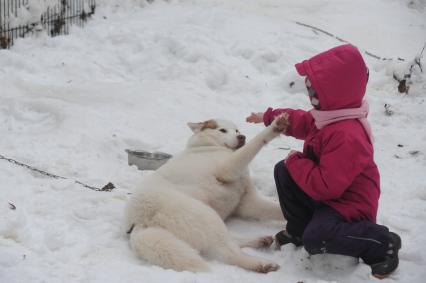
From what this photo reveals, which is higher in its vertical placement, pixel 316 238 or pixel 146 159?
pixel 316 238

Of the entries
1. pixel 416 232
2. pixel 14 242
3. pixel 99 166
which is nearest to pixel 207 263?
pixel 14 242

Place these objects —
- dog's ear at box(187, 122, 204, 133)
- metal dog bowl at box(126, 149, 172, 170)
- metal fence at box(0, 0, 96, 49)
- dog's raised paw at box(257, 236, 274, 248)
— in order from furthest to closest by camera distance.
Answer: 1. metal fence at box(0, 0, 96, 49)
2. metal dog bowl at box(126, 149, 172, 170)
3. dog's ear at box(187, 122, 204, 133)
4. dog's raised paw at box(257, 236, 274, 248)

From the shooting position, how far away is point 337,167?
3.31m

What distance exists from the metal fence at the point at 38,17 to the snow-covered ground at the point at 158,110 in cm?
23

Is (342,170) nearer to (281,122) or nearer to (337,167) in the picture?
(337,167)

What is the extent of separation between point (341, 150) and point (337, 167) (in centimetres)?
11

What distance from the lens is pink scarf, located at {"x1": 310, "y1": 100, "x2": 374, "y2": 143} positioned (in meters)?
3.45

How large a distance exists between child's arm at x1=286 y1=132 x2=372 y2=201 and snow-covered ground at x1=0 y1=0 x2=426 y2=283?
18.8 inches

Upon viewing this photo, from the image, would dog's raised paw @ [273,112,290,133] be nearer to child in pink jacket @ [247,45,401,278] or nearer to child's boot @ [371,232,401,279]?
child in pink jacket @ [247,45,401,278]

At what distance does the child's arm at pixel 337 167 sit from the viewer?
331cm

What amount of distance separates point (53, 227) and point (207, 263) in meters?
1.09

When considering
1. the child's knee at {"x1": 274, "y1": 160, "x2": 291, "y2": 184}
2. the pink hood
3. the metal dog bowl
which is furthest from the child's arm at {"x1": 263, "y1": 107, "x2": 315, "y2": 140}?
the metal dog bowl

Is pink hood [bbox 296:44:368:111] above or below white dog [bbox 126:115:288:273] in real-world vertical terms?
above

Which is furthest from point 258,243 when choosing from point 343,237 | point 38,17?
point 38,17
